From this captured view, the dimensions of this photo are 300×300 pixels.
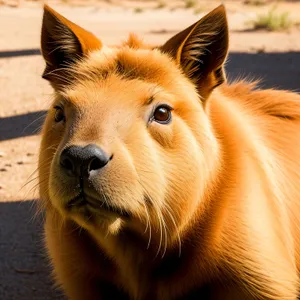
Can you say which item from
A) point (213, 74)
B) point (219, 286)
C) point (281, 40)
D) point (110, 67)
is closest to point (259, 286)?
point (219, 286)

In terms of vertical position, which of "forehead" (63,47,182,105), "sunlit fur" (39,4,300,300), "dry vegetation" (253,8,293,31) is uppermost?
"forehead" (63,47,182,105)

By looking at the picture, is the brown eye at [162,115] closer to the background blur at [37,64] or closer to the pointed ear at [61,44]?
the pointed ear at [61,44]

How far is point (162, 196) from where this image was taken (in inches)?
114

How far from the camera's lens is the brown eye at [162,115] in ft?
9.81

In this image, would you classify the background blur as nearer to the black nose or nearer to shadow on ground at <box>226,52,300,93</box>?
shadow on ground at <box>226,52,300,93</box>

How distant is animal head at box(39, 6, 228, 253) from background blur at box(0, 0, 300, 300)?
0.48 meters

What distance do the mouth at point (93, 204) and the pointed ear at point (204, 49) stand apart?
2.81 ft

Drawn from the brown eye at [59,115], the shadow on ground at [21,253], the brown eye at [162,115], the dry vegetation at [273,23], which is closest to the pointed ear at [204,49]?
the brown eye at [162,115]

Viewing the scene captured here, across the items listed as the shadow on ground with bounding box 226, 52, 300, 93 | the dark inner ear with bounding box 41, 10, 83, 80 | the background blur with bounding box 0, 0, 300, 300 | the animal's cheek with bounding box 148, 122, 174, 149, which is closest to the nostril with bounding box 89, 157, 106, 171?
the animal's cheek with bounding box 148, 122, 174, 149

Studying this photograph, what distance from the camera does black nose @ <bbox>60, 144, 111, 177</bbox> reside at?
2.63m

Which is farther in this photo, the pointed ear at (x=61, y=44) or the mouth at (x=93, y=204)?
the pointed ear at (x=61, y=44)

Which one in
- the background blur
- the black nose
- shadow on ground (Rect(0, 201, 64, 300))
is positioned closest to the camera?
the black nose

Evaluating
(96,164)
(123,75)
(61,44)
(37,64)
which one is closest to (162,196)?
(96,164)

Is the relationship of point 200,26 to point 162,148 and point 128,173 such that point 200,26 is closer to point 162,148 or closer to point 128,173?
point 162,148
